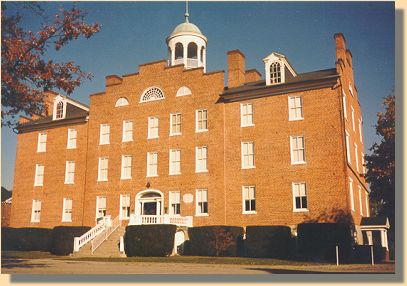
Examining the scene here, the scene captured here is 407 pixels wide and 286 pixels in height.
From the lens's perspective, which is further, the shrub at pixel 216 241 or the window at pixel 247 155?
the window at pixel 247 155

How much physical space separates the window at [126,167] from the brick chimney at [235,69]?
8.39m

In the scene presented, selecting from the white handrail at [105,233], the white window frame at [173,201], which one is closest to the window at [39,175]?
the white handrail at [105,233]

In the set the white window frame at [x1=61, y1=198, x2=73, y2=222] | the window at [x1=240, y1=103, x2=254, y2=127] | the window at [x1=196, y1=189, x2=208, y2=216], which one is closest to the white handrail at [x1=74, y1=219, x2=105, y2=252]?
the white window frame at [x1=61, y1=198, x2=73, y2=222]

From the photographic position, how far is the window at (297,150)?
26109 mm


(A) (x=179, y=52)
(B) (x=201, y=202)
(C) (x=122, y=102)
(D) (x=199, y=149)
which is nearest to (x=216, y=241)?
(B) (x=201, y=202)

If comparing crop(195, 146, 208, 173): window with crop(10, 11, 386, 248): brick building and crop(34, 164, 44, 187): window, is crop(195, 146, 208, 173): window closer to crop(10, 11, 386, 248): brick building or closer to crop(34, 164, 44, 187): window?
crop(10, 11, 386, 248): brick building

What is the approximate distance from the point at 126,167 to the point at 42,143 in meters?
7.90

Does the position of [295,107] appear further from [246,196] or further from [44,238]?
[44,238]

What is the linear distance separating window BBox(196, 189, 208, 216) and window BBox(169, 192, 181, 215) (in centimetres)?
130

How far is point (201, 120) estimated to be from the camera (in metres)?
29.5

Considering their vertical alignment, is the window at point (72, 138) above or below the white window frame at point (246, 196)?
above

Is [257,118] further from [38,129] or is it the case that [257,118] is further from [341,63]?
[38,129]

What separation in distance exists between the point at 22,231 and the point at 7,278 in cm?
1527

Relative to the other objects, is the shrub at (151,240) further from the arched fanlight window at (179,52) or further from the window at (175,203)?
the arched fanlight window at (179,52)
